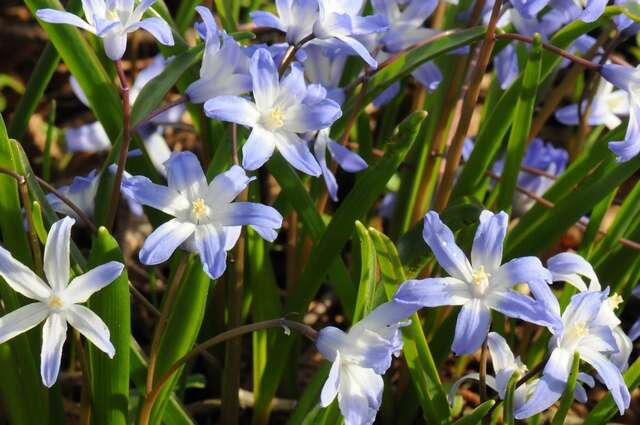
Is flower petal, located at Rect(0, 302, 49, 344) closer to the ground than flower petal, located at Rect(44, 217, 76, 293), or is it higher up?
closer to the ground

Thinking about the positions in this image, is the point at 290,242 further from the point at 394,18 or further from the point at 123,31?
the point at 123,31

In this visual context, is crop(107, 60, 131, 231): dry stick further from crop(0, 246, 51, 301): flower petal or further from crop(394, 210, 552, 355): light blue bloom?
crop(394, 210, 552, 355): light blue bloom

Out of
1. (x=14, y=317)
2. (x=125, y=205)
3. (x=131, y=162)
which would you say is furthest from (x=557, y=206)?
(x=125, y=205)

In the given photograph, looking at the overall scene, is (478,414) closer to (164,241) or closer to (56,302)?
(164,241)

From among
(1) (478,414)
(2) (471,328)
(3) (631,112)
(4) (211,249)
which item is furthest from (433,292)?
(3) (631,112)

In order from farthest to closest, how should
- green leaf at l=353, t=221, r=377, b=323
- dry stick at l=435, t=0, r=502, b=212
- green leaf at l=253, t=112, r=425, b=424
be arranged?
1. dry stick at l=435, t=0, r=502, b=212
2. green leaf at l=253, t=112, r=425, b=424
3. green leaf at l=353, t=221, r=377, b=323

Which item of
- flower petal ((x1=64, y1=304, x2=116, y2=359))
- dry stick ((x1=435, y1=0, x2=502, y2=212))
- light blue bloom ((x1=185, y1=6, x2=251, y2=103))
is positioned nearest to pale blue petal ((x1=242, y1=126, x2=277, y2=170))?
light blue bloom ((x1=185, y1=6, x2=251, y2=103))
